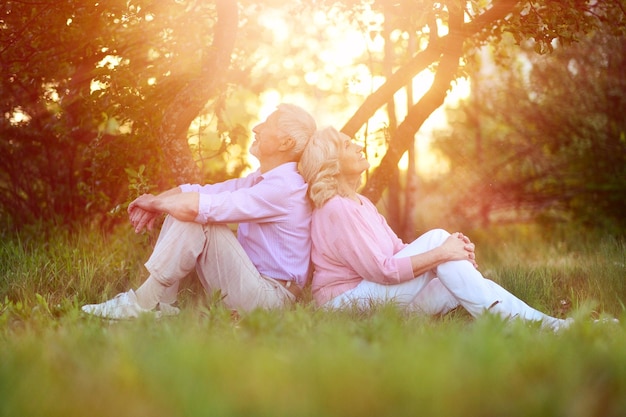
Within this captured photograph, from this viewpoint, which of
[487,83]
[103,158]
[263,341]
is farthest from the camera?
[487,83]

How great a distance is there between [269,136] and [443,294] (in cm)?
136

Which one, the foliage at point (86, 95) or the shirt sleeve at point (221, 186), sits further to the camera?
the foliage at point (86, 95)

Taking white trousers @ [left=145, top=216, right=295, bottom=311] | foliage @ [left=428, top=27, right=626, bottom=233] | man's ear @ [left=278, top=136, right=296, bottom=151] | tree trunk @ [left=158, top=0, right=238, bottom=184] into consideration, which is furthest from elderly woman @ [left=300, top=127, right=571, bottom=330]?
foliage @ [left=428, top=27, right=626, bottom=233]

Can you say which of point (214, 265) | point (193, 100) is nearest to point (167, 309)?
point (214, 265)

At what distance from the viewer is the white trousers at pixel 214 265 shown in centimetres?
412

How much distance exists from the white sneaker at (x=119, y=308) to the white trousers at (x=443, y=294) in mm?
1053

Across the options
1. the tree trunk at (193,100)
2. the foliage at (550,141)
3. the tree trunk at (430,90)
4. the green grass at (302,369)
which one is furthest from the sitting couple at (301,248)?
the foliage at (550,141)

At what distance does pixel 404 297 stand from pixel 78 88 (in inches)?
147

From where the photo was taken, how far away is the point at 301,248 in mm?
4379

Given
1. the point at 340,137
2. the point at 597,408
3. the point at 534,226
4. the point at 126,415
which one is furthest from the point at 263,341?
the point at 534,226

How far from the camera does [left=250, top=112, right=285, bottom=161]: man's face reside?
439cm

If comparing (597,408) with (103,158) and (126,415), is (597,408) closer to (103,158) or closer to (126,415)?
(126,415)

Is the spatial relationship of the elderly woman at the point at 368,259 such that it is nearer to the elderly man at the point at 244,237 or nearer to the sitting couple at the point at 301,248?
the sitting couple at the point at 301,248

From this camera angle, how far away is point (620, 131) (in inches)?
355
